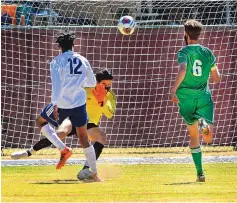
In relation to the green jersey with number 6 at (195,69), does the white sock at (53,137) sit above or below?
below

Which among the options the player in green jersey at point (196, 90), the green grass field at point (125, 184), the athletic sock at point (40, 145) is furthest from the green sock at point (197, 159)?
the athletic sock at point (40, 145)

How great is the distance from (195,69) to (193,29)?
52cm

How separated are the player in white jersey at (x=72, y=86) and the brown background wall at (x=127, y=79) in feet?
25.9

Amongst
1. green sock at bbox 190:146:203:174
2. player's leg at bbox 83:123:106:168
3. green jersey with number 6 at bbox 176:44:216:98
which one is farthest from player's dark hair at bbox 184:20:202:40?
player's leg at bbox 83:123:106:168

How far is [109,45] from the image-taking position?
20.4 m

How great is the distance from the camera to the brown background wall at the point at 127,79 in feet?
66.4

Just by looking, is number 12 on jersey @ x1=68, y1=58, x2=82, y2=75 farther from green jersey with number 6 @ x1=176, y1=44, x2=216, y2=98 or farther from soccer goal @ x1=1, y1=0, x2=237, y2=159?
soccer goal @ x1=1, y1=0, x2=237, y2=159

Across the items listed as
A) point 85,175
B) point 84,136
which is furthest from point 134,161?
point 84,136

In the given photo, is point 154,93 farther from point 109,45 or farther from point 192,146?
point 192,146

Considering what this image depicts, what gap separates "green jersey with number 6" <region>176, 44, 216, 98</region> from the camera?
40.4 feet

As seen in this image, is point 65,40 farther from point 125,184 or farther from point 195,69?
point 125,184

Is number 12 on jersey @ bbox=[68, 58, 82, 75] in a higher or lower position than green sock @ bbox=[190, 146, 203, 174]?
higher

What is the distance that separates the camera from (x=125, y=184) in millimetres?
12031

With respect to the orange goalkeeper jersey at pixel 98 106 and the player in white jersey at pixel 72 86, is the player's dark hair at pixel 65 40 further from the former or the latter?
the orange goalkeeper jersey at pixel 98 106
